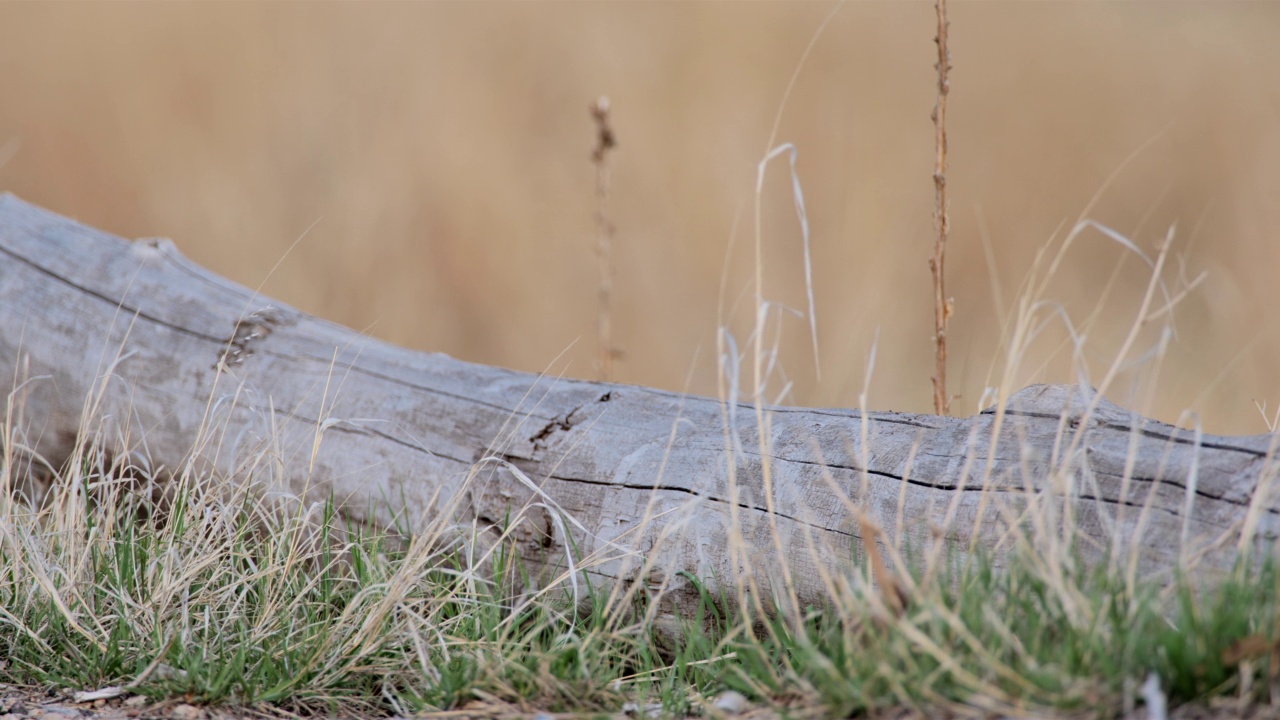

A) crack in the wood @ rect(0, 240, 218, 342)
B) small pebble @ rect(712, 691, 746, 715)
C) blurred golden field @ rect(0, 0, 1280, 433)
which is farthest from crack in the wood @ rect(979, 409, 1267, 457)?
blurred golden field @ rect(0, 0, 1280, 433)

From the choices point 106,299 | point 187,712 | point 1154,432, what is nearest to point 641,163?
point 106,299

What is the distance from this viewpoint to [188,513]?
2.09 m

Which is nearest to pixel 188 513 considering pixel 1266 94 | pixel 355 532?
pixel 355 532

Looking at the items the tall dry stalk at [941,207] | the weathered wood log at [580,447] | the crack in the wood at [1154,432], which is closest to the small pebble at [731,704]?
the weathered wood log at [580,447]

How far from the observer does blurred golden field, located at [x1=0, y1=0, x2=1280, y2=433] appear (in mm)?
5949

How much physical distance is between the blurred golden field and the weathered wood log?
2983 mm

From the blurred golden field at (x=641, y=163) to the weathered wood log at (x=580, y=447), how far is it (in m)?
2.98

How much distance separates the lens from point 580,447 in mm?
2213

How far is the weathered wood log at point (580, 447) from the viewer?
1.60 m

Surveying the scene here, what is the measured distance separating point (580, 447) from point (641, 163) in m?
4.51

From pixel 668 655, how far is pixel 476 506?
1.79ft

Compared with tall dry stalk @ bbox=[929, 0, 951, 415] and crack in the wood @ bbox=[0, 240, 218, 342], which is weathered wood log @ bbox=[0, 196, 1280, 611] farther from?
tall dry stalk @ bbox=[929, 0, 951, 415]

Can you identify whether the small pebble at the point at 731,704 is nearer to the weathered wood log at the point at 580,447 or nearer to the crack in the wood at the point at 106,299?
the weathered wood log at the point at 580,447

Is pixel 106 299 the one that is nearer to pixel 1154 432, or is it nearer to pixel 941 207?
pixel 941 207
